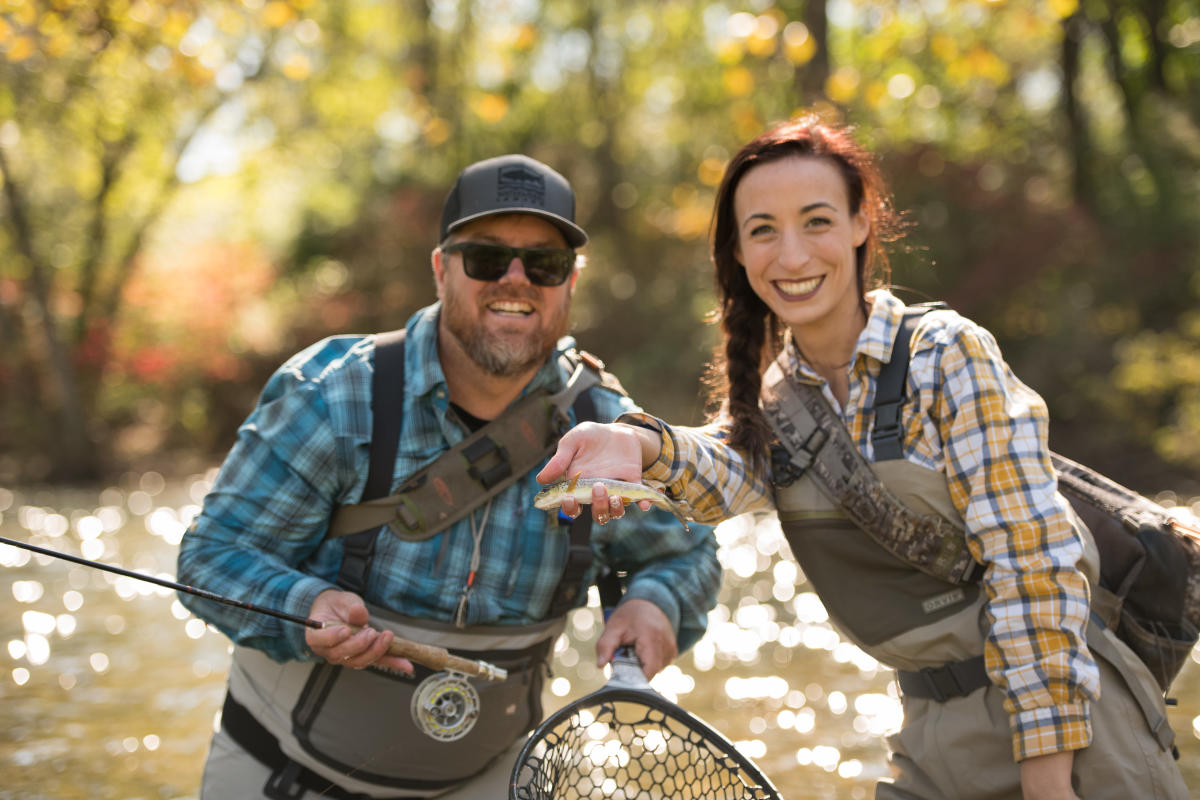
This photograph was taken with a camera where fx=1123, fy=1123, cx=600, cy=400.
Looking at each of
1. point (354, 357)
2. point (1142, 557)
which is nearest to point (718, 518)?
point (1142, 557)

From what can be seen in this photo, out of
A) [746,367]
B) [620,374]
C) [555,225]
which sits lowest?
[620,374]

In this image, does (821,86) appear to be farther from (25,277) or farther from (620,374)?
(25,277)

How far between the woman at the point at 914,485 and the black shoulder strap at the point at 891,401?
0.06 feet

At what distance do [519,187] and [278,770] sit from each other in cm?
182

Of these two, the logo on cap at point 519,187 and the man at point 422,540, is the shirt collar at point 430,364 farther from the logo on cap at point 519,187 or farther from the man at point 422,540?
the logo on cap at point 519,187

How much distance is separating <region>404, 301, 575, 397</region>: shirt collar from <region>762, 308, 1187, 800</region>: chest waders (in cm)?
92

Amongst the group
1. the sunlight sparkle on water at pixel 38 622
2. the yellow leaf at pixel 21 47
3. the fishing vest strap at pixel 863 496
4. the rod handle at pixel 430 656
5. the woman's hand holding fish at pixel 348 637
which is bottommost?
the sunlight sparkle on water at pixel 38 622

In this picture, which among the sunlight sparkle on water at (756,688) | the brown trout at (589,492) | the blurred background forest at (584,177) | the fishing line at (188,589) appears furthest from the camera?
the blurred background forest at (584,177)

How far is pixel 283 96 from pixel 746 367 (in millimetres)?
20310

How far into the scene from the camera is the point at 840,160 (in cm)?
281

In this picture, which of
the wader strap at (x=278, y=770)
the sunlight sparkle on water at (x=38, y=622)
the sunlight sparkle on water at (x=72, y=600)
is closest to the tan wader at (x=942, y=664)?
the wader strap at (x=278, y=770)

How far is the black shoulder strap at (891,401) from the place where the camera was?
102 inches

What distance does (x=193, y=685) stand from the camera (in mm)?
6508

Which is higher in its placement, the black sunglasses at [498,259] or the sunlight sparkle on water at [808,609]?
the black sunglasses at [498,259]
